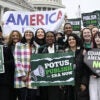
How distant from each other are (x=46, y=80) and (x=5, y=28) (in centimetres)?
295

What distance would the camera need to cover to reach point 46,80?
367 inches

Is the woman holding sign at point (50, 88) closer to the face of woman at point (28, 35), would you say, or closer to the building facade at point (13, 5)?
the face of woman at point (28, 35)

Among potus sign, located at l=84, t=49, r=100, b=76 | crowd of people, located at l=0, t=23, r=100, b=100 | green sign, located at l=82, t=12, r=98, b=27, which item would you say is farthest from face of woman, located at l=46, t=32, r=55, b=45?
green sign, located at l=82, t=12, r=98, b=27

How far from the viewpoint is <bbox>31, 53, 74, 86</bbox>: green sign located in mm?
9211

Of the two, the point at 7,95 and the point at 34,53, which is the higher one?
the point at 34,53

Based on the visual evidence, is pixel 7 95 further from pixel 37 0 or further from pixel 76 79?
pixel 37 0

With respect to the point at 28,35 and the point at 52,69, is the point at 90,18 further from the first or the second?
the point at 52,69

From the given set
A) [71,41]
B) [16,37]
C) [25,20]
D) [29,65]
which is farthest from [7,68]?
[25,20]

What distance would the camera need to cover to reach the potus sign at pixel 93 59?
9.05 m

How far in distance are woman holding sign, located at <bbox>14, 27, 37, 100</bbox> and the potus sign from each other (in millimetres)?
1266

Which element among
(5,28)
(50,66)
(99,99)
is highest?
(5,28)

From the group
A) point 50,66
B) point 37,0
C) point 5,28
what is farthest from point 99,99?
point 37,0

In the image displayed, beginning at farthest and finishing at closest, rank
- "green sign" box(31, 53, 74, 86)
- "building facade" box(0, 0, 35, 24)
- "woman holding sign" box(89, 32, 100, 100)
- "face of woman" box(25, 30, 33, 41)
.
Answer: "building facade" box(0, 0, 35, 24) → "face of woman" box(25, 30, 33, 41) → "green sign" box(31, 53, 74, 86) → "woman holding sign" box(89, 32, 100, 100)

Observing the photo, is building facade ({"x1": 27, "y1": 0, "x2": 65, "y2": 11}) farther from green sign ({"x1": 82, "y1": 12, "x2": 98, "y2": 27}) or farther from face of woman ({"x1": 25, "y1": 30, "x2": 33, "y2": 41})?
face of woman ({"x1": 25, "y1": 30, "x2": 33, "y2": 41})
